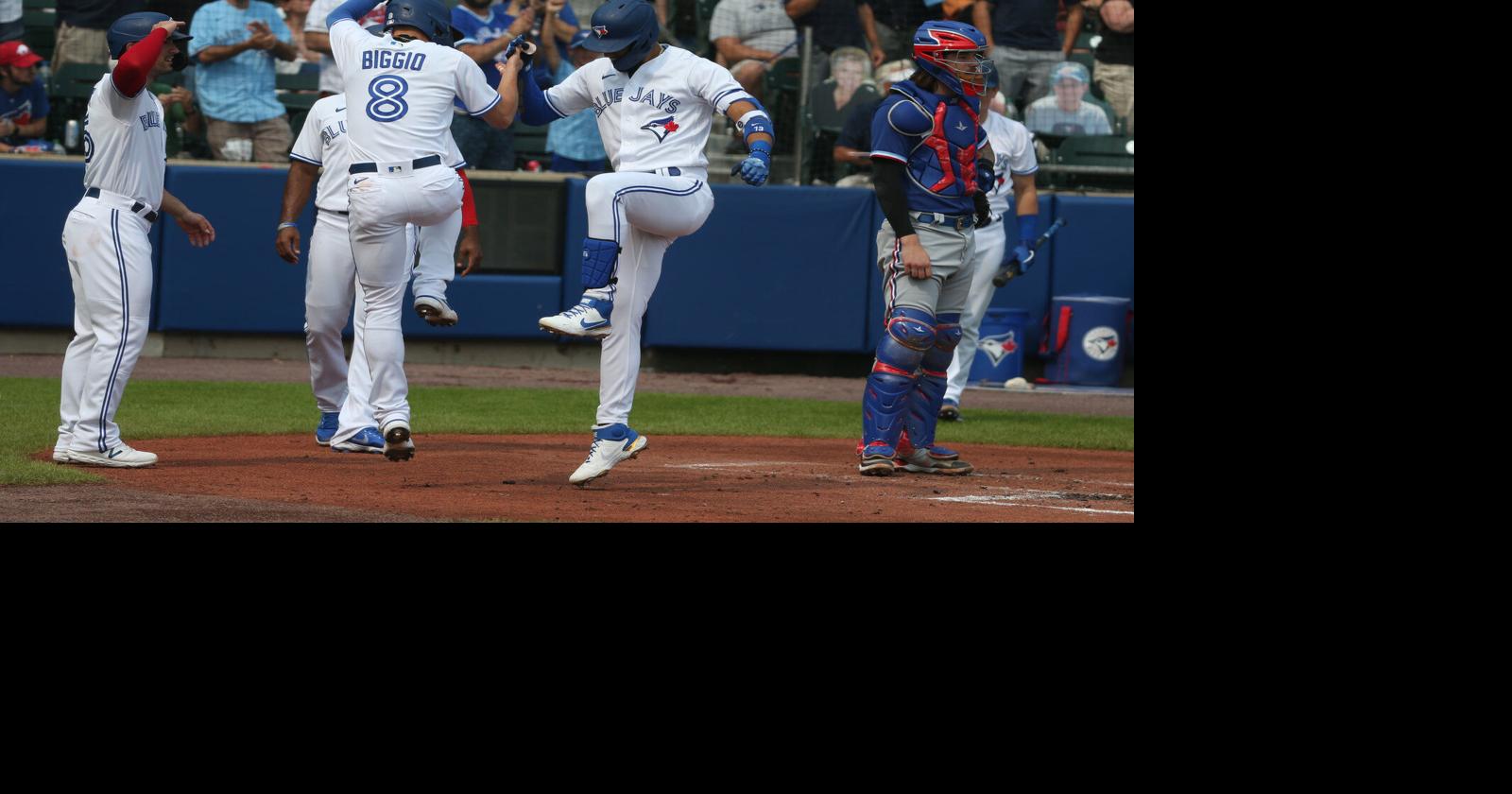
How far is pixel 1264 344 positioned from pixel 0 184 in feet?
38.8

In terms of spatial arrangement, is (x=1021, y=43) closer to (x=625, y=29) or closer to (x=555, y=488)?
(x=625, y=29)

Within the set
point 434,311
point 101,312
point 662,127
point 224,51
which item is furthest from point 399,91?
point 224,51

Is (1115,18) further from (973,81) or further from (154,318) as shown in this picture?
(154,318)

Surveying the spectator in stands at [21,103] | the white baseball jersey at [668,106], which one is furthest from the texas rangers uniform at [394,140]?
the spectator in stands at [21,103]

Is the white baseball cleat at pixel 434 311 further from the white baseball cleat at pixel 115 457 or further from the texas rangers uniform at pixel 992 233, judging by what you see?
the texas rangers uniform at pixel 992 233

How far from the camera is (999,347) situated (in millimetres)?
13867

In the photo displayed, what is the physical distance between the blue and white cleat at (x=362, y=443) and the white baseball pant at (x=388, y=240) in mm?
Answer: 932

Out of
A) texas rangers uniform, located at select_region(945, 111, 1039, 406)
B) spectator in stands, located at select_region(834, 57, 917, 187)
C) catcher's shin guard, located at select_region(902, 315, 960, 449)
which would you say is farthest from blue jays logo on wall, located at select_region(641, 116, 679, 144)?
spectator in stands, located at select_region(834, 57, 917, 187)

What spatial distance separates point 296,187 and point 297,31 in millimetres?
6585

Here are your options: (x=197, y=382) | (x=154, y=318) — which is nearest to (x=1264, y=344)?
(x=197, y=382)

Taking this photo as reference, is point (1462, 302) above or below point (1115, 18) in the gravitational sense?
below

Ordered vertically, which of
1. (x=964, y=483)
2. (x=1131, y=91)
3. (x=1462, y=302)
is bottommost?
(x=964, y=483)

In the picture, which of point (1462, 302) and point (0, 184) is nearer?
point (1462, 302)

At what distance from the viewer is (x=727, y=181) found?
14375mm
